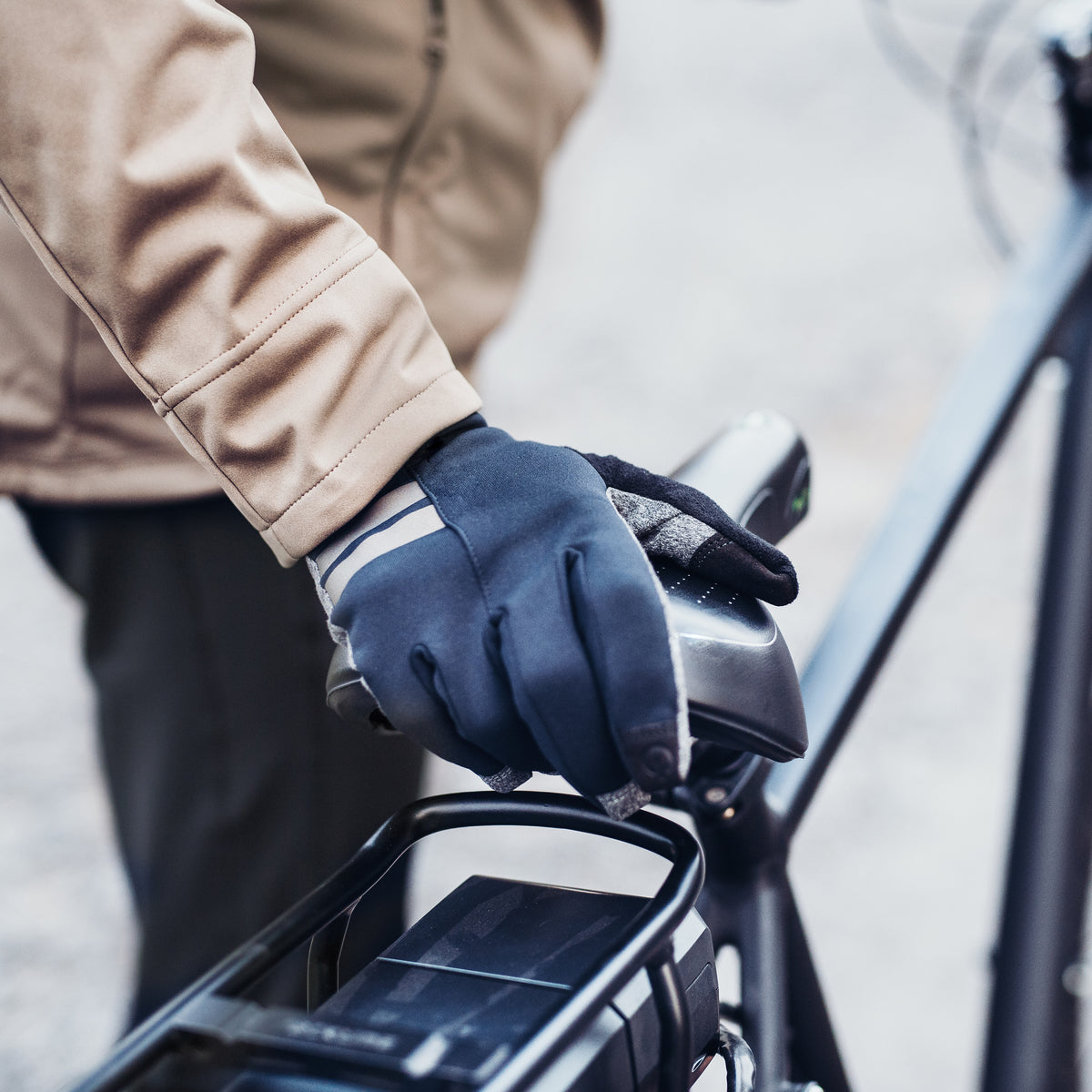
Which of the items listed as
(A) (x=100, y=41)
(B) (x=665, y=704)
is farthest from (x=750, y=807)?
(A) (x=100, y=41)

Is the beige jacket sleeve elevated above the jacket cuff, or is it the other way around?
the beige jacket sleeve

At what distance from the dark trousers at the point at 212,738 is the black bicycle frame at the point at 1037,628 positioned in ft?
1.25

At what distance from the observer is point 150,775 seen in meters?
0.99

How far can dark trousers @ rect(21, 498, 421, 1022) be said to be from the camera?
2.96ft

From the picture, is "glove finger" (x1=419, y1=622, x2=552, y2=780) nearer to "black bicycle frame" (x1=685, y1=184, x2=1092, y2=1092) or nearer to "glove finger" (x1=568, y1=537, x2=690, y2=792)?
"glove finger" (x1=568, y1=537, x2=690, y2=792)

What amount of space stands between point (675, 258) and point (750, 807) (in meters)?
2.75

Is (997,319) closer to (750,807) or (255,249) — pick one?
(750,807)

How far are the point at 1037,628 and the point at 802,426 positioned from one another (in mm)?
1515

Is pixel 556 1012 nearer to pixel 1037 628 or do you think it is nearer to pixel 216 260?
pixel 216 260

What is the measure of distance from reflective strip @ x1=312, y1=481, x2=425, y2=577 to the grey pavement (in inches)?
32.9

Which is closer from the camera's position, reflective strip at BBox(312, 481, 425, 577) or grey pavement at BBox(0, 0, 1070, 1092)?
reflective strip at BBox(312, 481, 425, 577)

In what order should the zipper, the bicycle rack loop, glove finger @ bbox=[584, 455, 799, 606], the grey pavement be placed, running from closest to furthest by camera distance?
the bicycle rack loop
glove finger @ bbox=[584, 455, 799, 606]
the zipper
the grey pavement

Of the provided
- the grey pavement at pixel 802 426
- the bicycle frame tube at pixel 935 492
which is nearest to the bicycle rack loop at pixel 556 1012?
the bicycle frame tube at pixel 935 492

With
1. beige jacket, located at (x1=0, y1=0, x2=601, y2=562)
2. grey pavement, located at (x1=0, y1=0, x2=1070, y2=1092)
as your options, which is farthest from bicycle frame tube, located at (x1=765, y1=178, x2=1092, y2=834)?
beige jacket, located at (x1=0, y1=0, x2=601, y2=562)
